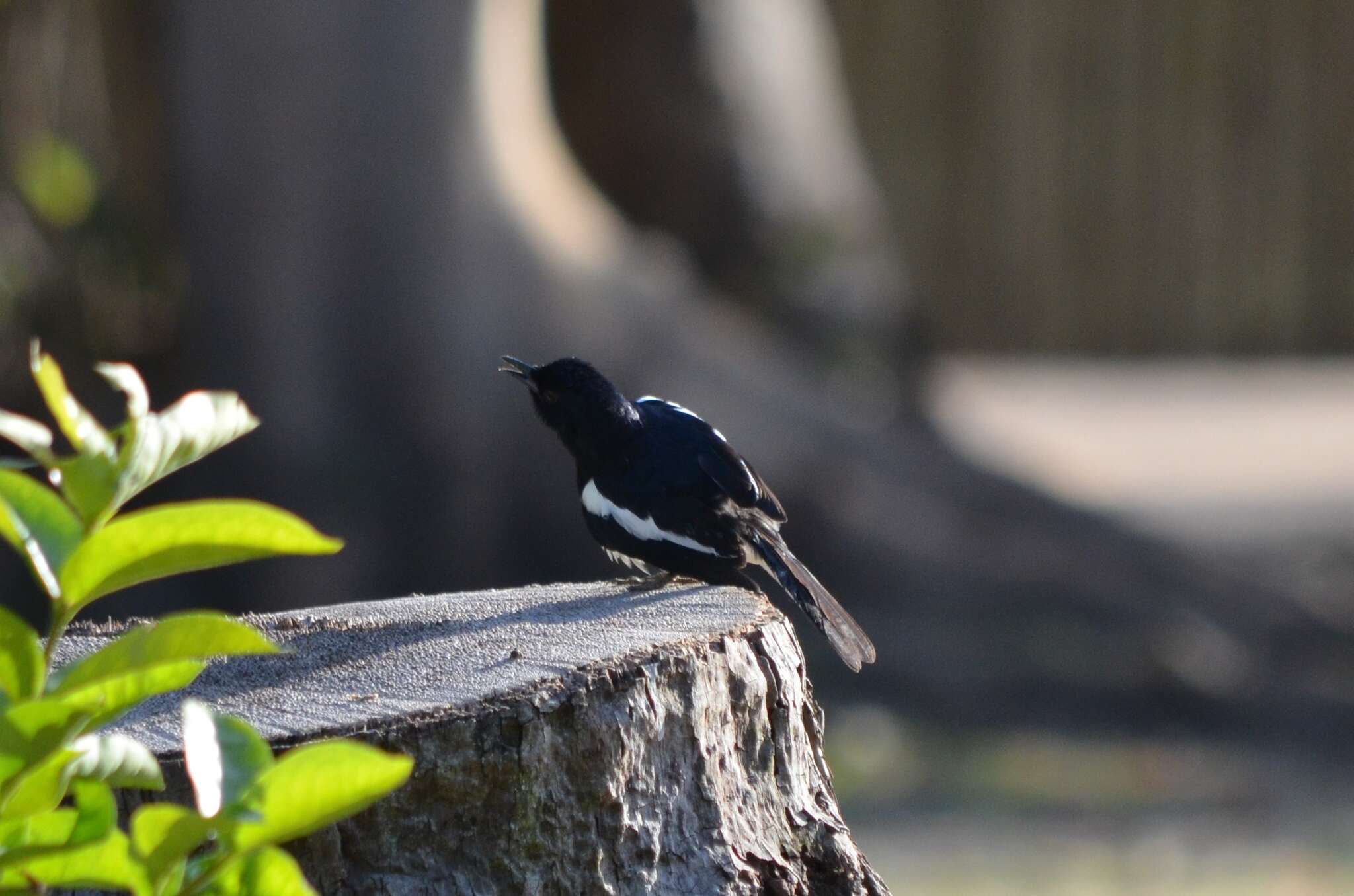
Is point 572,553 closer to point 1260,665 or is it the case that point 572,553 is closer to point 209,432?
point 1260,665

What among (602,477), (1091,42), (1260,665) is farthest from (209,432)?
(1091,42)

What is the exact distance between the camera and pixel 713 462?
3.08m

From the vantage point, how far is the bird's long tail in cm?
283

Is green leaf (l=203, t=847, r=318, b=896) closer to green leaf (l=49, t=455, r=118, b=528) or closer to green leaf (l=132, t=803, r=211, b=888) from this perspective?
green leaf (l=132, t=803, r=211, b=888)

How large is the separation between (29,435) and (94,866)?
313 mm

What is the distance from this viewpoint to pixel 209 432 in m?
1.15

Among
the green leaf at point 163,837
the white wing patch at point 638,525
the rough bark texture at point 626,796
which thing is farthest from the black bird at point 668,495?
the green leaf at point 163,837

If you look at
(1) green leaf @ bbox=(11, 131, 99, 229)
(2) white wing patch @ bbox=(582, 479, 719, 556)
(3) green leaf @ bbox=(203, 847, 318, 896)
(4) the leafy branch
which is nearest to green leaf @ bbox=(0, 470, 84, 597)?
(4) the leafy branch

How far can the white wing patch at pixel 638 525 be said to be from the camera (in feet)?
9.78

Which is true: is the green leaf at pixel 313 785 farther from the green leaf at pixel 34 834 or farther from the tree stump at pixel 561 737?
the tree stump at pixel 561 737

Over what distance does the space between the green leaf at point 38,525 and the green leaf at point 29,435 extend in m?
0.04

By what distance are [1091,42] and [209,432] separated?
537 inches

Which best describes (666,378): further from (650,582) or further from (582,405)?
(650,582)

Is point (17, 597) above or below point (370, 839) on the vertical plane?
below
